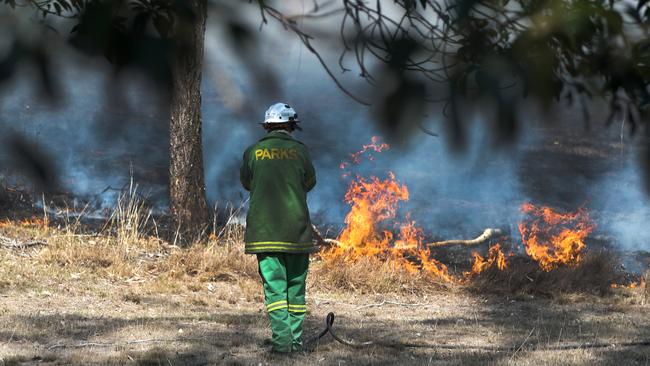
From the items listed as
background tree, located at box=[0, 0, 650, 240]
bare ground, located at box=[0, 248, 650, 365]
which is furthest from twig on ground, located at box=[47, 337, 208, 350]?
background tree, located at box=[0, 0, 650, 240]

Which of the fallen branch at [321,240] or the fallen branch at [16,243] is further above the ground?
the fallen branch at [16,243]

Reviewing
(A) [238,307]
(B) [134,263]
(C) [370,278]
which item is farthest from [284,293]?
(B) [134,263]

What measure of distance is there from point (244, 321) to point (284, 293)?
169 cm

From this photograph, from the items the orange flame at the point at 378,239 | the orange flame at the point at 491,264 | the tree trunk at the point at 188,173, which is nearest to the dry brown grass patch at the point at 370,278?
the orange flame at the point at 378,239

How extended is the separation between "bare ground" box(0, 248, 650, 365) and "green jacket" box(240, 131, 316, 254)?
2.43 ft

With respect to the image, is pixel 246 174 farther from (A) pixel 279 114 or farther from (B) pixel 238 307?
(B) pixel 238 307

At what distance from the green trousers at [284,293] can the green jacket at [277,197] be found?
118 millimetres

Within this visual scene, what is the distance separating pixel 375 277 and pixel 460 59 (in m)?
→ 8.04

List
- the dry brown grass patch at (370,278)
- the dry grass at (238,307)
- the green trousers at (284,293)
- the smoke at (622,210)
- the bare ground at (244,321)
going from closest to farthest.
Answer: the green trousers at (284,293) < the bare ground at (244,321) < the dry grass at (238,307) < the dry brown grass patch at (370,278) < the smoke at (622,210)

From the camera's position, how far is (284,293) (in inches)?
250

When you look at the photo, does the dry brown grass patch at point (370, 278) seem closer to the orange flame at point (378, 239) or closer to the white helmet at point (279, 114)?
the orange flame at point (378, 239)

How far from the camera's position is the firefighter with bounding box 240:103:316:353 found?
20.3 ft

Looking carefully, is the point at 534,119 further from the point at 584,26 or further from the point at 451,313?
the point at 451,313

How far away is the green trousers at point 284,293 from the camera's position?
20.6ft
